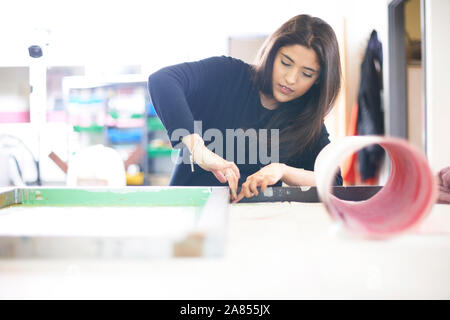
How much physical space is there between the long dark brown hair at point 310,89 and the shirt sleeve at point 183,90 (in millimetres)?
166

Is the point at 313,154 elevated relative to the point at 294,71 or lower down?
lower down

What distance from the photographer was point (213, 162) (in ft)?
3.45

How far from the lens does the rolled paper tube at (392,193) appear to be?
546mm

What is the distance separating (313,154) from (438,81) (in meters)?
0.70

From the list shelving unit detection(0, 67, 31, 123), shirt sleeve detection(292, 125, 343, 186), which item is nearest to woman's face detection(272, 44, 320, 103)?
shirt sleeve detection(292, 125, 343, 186)

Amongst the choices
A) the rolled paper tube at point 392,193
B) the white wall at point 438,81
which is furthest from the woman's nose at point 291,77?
the white wall at point 438,81

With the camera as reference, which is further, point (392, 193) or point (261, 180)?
point (261, 180)

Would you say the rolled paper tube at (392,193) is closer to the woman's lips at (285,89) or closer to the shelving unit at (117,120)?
the woman's lips at (285,89)

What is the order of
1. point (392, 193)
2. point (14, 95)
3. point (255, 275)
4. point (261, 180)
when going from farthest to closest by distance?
point (14, 95)
point (261, 180)
point (392, 193)
point (255, 275)

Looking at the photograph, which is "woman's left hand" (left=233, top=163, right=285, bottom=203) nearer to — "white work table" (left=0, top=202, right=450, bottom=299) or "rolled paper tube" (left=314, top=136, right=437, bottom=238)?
"rolled paper tube" (left=314, top=136, right=437, bottom=238)

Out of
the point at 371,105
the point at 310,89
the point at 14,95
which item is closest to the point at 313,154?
the point at 310,89

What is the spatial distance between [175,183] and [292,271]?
0.89m

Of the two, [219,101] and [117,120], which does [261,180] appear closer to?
[219,101]
